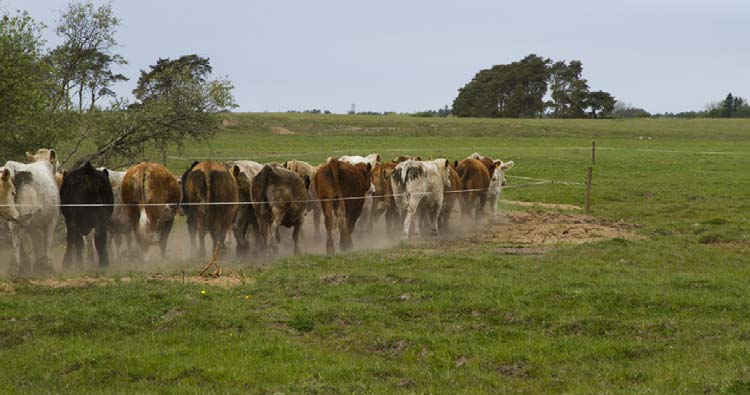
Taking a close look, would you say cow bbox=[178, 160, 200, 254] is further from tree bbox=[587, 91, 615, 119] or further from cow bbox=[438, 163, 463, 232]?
tree bbox=[587, 91, 615, 119]

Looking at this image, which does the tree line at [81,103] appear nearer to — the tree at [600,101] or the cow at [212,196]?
the cow at [212,196]

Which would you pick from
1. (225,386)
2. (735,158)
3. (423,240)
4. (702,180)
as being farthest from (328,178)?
(735,158)

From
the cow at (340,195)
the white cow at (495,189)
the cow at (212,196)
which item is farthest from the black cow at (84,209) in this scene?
the white cow at (495,189)

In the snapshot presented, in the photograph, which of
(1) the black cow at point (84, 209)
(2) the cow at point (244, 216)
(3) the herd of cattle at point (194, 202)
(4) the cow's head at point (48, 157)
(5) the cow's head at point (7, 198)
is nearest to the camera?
(5) the cow's head at point (7, 198)

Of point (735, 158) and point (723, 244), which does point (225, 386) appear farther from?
point (735, 158)

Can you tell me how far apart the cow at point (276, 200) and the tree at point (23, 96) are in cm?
657

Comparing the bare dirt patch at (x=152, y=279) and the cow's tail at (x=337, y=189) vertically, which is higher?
the cow's tail at (x=337, y=189)

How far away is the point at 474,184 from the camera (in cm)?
2148

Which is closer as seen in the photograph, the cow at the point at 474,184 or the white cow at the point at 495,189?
the cow at the point at 474,184

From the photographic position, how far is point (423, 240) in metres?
18.1

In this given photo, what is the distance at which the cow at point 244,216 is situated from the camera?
1592cm

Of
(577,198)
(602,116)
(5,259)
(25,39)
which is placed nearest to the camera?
(5,259)

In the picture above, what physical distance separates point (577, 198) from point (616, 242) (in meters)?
12.1

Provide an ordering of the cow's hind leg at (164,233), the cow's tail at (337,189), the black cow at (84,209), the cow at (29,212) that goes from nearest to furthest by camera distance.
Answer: the cow at (29,212) → the black cow at (84,209) → the cow's hind leg at (164,233) → the cow's tail at (337,189)
